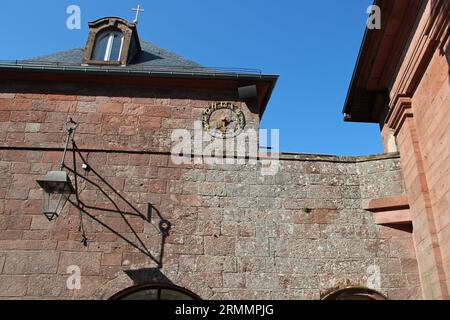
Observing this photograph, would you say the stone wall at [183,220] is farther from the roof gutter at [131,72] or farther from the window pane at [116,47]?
the window pane at [116,47]

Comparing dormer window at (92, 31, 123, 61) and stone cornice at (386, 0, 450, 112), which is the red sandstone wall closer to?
stone cornice at (386, 0, 450, 112)

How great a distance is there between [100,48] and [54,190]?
323 cm

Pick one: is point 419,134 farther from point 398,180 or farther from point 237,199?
point 237,199

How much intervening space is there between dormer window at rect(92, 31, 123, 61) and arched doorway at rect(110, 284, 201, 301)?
3.94m

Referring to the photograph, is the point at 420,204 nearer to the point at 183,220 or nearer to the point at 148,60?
the point at 183,220

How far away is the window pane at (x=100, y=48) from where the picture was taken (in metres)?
6.68

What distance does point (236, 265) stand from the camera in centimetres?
486

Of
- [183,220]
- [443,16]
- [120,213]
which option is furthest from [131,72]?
[443,16]

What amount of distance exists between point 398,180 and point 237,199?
2.24 metres

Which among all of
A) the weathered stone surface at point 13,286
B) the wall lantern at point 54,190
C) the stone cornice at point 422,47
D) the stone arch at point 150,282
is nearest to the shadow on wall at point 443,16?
the stone cornice at point 422,47

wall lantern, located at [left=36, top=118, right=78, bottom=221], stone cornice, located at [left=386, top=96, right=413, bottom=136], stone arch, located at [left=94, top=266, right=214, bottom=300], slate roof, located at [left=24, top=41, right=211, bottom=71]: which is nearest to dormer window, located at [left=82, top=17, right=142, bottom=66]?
slate roof, located at [left=24, top=41, right=211, bottom=71]

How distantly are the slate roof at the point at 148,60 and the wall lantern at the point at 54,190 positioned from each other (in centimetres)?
250

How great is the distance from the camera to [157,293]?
479 centimetres
